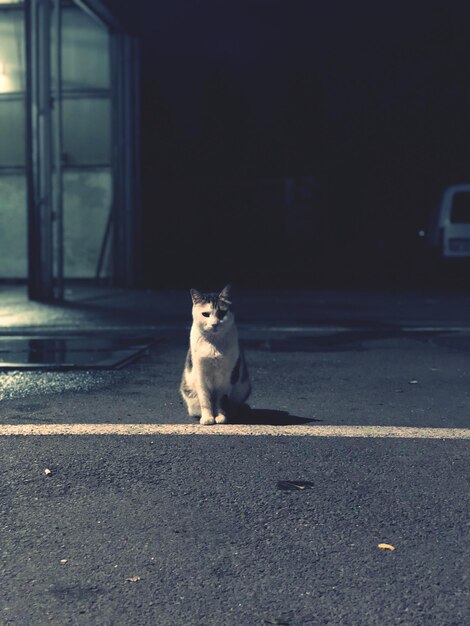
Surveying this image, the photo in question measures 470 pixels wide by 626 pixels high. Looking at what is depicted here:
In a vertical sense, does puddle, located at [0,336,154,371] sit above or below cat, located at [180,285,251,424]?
below

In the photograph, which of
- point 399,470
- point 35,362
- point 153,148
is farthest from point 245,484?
point 153,148

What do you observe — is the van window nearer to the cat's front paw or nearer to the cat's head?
the cat's head

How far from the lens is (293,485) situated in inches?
157

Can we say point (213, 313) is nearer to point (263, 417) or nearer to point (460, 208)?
point (263, 417)

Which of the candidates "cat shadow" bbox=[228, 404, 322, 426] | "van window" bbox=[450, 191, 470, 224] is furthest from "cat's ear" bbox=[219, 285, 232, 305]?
"van window" bbox=[450, 191, 470, 224]

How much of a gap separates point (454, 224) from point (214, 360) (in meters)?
14.9

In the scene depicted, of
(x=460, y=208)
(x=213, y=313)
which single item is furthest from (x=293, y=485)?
(x=460, y=208)

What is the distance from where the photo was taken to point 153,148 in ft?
159

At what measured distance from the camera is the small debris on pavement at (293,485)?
395cm

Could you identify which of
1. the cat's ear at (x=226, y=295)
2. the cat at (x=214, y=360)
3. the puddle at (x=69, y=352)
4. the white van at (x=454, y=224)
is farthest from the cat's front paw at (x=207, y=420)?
the white van at (x=454, y=224)

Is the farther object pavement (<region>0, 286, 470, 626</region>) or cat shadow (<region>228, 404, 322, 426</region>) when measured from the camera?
cat shadow (<region>228, 404, 322, 426</region>)

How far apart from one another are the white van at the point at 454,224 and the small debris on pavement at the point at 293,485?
15700mm

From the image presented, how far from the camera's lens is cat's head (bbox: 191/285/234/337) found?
5.08 metres

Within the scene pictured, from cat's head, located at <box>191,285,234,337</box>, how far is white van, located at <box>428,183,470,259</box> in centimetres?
1456
